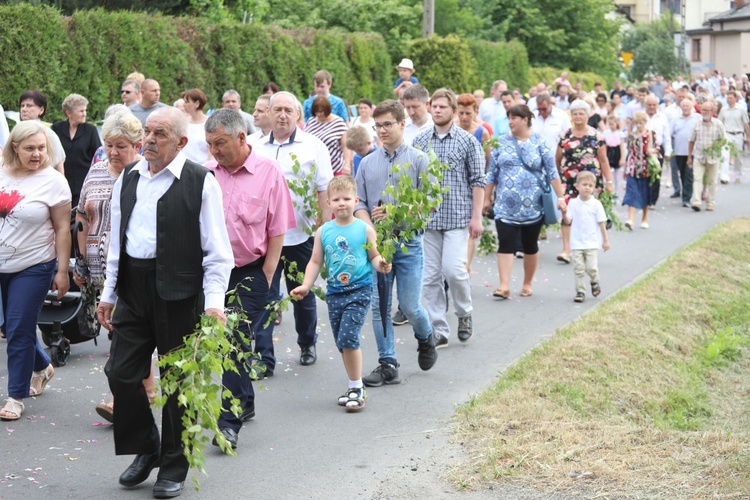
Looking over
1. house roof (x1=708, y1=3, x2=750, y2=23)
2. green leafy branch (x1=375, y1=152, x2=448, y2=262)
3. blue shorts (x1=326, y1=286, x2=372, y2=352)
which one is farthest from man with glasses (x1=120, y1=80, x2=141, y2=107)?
house roof (x1=708, y1=3, x2=750, y2=23)

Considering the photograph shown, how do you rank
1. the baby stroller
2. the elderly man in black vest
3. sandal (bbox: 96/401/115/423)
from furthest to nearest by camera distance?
the baby stroller, sandal (bbox: 96/401/115/423), the elderly man in black vest

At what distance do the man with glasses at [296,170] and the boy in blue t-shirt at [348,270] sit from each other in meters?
0.92

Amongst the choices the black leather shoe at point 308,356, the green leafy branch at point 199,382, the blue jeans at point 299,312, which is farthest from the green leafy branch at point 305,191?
the green leafy branch at point 199,382

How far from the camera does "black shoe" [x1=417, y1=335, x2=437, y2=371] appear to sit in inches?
351

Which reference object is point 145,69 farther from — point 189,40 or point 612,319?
point 612,319

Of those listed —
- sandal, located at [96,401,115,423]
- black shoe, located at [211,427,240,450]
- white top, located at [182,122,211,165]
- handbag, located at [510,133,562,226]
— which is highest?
white top, located at [182,122,211,165]

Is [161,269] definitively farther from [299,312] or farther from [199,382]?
[299,312]

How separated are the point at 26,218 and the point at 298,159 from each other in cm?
226

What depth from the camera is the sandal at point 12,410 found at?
25.2 feet

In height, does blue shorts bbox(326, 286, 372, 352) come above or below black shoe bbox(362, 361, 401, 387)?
above

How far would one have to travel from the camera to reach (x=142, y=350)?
246 inches

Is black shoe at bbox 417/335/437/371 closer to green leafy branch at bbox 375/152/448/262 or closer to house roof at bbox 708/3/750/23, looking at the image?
green leafy branch at bbox 375/152/448/262

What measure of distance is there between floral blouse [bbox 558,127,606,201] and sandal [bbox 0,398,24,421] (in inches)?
335

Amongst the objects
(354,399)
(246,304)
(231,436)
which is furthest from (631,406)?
(231,436)
